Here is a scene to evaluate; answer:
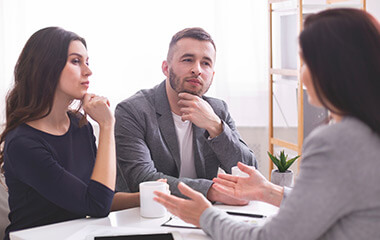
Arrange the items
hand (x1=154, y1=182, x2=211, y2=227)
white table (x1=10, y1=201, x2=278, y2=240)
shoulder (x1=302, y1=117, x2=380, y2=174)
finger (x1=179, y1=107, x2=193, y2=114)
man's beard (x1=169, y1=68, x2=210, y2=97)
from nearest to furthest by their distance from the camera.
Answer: shoulder (x1=302, y1=117, x2=380, y2=174)
hand (x1=154, y1=182, x2=211, y2=227)
white table (x1=10, y1=201, x2=278, y2=240)
finger (x1=179, y1=107, x2=193, y2=114)
man's beard (x1=169, y1=68, x2=210, y2=97)

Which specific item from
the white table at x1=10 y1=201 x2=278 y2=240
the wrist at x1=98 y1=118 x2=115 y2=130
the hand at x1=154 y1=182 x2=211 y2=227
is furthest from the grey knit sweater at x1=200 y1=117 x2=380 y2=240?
the wrist at x1=98 y1=118 x2=115 y2=130

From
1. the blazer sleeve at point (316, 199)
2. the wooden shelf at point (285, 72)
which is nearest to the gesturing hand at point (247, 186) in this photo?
the blazer sleeve at point (316, 199)

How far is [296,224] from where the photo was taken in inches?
34.6

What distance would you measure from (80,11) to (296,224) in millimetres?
3064

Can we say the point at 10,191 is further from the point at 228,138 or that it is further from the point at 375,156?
the point at 375,156

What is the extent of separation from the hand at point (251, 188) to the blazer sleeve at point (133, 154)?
0.70 ft

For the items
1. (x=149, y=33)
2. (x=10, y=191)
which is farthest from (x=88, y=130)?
(x=149, y=33)

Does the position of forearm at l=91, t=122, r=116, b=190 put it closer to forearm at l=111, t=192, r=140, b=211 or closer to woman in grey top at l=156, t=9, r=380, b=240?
forearm at l=111, t=192, r=140, b=211

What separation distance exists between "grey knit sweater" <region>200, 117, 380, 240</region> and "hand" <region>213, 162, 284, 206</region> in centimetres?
46

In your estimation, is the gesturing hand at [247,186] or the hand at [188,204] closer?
the hand at [188,204]

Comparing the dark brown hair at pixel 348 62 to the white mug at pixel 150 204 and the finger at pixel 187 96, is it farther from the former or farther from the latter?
the finger at pixel 187 96

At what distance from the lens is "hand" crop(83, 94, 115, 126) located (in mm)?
1616

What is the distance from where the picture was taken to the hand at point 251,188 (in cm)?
137

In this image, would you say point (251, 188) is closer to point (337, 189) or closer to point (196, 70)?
point (337, 189)
